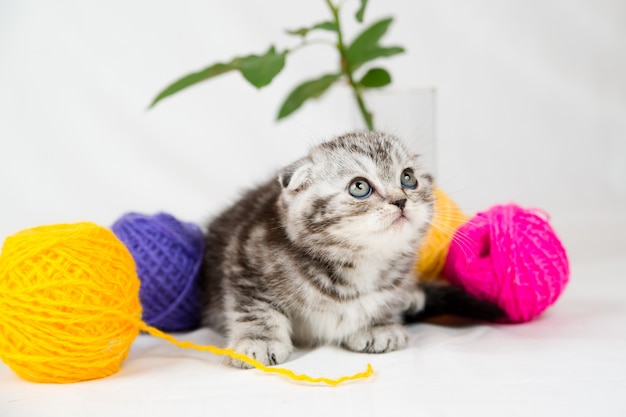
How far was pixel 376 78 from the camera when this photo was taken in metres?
2.63

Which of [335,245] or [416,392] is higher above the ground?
[335,245]

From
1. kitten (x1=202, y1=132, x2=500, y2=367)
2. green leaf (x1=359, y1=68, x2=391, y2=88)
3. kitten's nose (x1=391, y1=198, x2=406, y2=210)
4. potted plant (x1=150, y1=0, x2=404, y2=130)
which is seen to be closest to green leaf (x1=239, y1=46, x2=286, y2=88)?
potted plant (x1=150, y1=0, x2=404, y2=130)

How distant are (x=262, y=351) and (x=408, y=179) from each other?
59 cm

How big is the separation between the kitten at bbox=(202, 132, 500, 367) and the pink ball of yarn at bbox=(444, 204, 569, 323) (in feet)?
0.68

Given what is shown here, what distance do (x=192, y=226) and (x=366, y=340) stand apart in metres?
0.77

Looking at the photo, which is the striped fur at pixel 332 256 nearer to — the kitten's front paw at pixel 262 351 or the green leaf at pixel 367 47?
the kitten's front paw at pixel 262 351

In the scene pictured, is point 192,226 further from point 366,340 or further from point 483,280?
point 483,280

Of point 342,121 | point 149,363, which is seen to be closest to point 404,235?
point 149,363

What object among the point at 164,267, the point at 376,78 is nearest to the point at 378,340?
the point at 164,267

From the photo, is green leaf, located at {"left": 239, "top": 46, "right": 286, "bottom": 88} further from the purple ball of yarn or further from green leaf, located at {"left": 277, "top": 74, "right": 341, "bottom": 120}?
the purple ball of yarn

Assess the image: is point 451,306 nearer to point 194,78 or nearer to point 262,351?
point 262,351

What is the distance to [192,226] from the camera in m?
2.42

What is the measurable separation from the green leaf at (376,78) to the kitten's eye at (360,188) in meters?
0.87

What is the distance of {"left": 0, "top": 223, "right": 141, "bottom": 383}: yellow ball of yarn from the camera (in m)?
1.69
